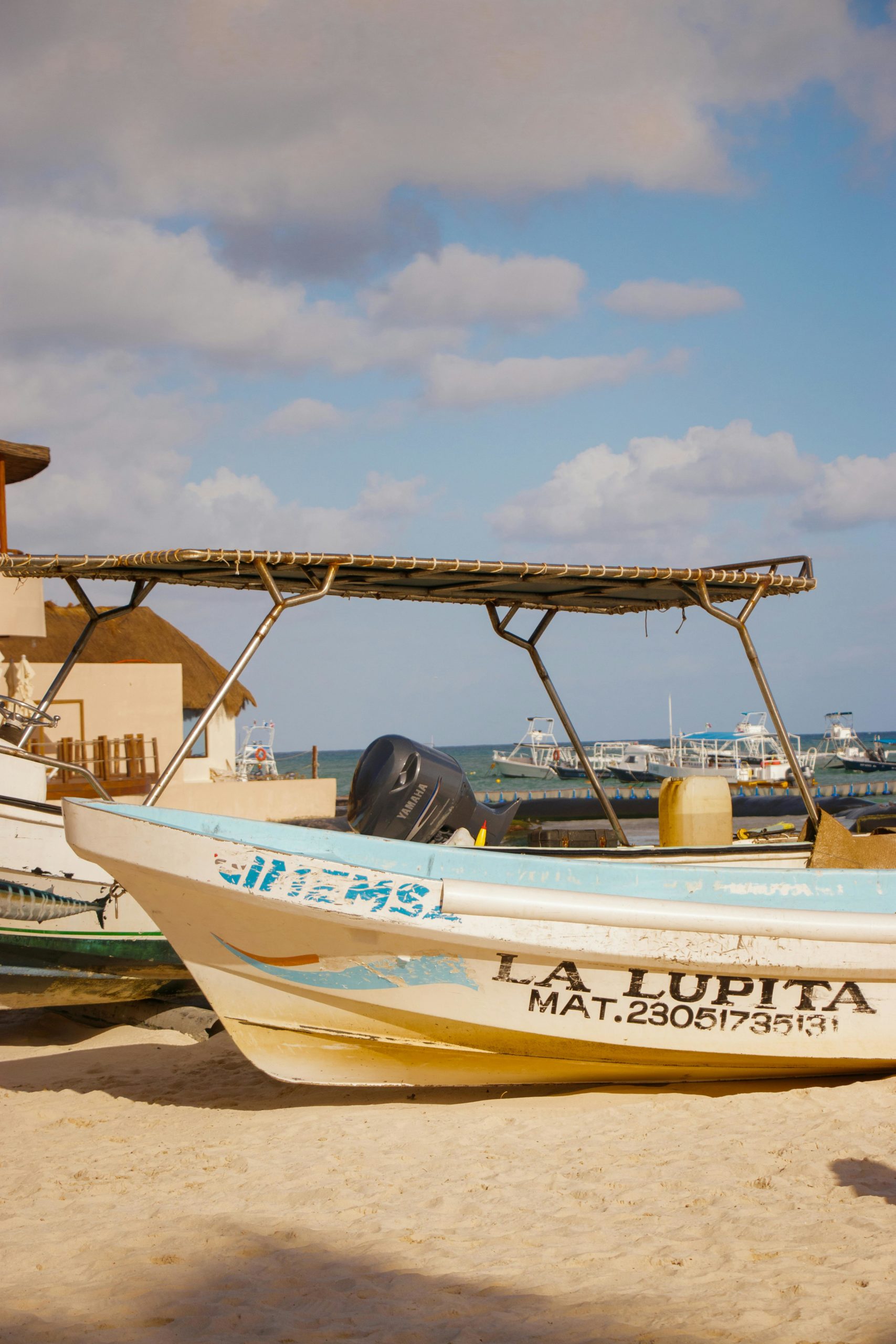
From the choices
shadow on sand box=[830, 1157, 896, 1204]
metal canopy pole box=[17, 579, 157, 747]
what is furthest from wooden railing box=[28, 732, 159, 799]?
shadow on sand box=[830, 1157, 896, 1204]

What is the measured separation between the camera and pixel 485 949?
4.58 meters

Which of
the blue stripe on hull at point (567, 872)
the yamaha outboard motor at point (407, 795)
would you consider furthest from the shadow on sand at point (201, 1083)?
the yamaha outboard motor at point (407, 795)

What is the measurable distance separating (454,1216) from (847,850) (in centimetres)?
281

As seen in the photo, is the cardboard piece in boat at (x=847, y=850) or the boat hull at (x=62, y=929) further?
the boat hull at (x=62, y=929)

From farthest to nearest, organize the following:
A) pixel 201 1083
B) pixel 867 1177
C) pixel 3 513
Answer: pixel 3 513 < pixel 201 1083 < pixel 867 1177

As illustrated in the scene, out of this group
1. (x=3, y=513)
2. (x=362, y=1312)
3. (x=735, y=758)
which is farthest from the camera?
(x=735, y=758)

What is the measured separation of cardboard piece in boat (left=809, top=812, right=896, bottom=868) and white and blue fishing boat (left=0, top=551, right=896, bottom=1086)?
0.09 m

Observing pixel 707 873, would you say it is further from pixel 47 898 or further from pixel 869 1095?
pixel 47 898

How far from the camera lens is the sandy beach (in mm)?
2971

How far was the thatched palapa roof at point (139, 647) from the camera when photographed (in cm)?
2522

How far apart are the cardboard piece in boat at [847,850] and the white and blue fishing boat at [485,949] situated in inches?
3.5

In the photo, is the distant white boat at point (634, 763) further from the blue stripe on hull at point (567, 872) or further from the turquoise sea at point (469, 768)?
the blue stripe on hull at point (567, 872)

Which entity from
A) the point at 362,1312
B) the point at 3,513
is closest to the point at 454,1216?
the point at 362,1312

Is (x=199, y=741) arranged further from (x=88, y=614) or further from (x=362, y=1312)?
(x=362, y=1312)
